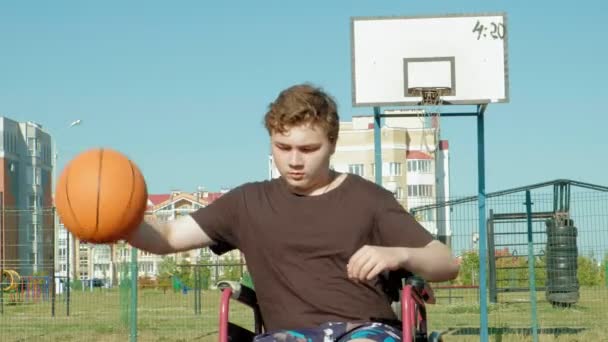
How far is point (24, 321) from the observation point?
16.4m

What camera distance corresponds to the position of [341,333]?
12.2 feet

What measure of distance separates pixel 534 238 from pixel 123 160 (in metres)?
9.39

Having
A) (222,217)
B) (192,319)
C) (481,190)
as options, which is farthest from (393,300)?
(192,319)

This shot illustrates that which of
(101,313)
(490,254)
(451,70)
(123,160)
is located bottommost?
(101,313)

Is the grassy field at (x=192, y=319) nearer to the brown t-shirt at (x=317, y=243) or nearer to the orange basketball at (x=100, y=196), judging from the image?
the brown t-shirt at (x=317, y=243)

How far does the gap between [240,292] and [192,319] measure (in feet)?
45.6

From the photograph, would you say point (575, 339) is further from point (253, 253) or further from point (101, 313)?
point (101, 313)

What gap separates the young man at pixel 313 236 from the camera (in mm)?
3779

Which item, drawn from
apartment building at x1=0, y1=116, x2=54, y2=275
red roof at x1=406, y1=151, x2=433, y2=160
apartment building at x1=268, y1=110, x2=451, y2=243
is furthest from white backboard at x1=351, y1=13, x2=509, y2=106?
red roof at x1=406, y1=151, x2=433, y2=160

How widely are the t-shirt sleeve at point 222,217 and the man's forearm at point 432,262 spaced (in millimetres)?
783

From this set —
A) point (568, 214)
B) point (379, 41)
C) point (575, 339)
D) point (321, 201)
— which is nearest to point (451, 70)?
point (379, 41)

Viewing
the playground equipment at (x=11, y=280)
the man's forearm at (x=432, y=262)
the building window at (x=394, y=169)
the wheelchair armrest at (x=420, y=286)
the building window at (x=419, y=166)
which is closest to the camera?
the man's forearm at (x=432, y=262)

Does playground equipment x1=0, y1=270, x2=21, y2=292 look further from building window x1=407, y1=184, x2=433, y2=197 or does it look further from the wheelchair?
building window x1=407, y1=184, x2=433, y2=197

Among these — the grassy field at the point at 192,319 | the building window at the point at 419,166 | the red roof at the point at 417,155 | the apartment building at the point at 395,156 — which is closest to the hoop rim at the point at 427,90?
the grassy field at the point at 192,319
